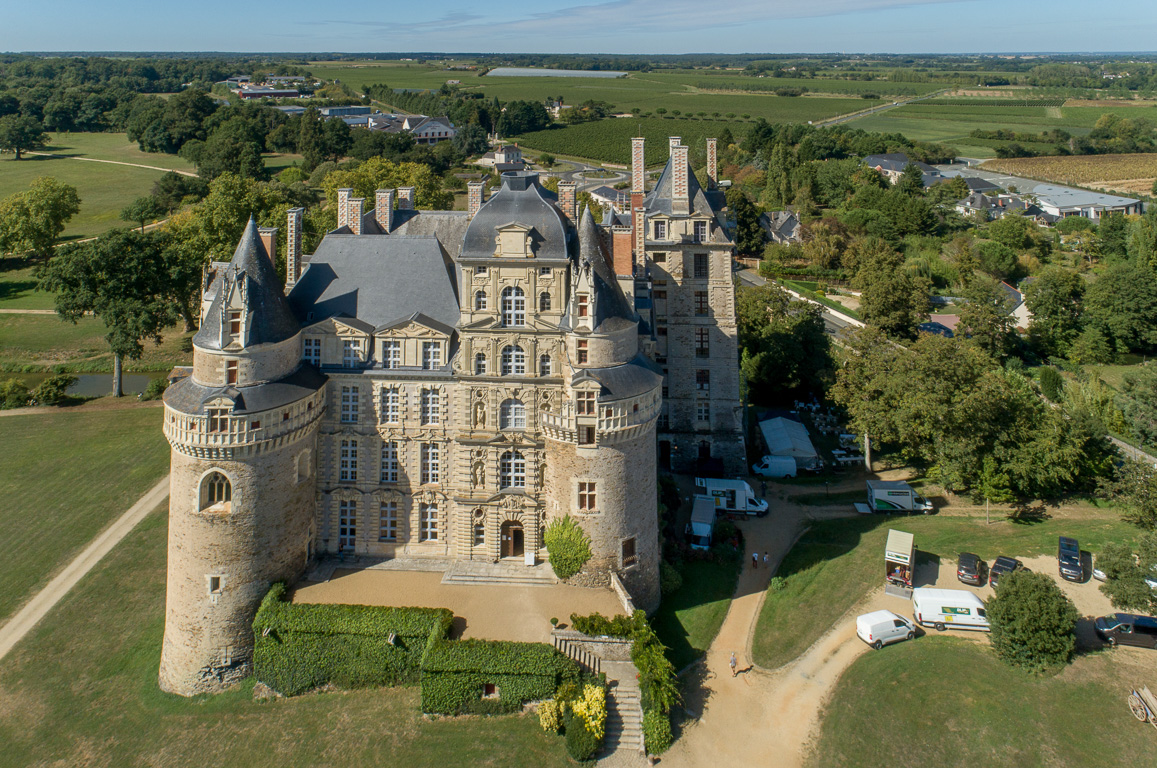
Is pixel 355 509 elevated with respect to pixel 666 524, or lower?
elevated

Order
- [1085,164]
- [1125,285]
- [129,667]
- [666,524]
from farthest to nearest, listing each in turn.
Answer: [1085,164]
[1125,285]
[666,524]
[129,667]

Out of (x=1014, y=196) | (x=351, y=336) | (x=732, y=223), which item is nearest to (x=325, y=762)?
(x=351, y=336)

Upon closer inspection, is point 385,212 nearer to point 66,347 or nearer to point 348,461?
point 348,461

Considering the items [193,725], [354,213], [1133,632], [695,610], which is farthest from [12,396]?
[1133,632]

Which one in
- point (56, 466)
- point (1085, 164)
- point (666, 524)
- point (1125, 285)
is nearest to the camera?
point (666, 524)

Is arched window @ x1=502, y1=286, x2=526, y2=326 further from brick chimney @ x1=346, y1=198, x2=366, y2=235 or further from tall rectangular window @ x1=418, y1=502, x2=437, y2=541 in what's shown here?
brick chimney @ x1=346, y1=198, x2=366, y2=235

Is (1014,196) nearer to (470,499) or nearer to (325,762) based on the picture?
(470,499)

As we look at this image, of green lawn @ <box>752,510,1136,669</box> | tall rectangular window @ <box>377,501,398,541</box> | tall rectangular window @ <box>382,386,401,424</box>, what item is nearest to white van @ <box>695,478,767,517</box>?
green lawn @ <box>752,510,1136,669</box>
